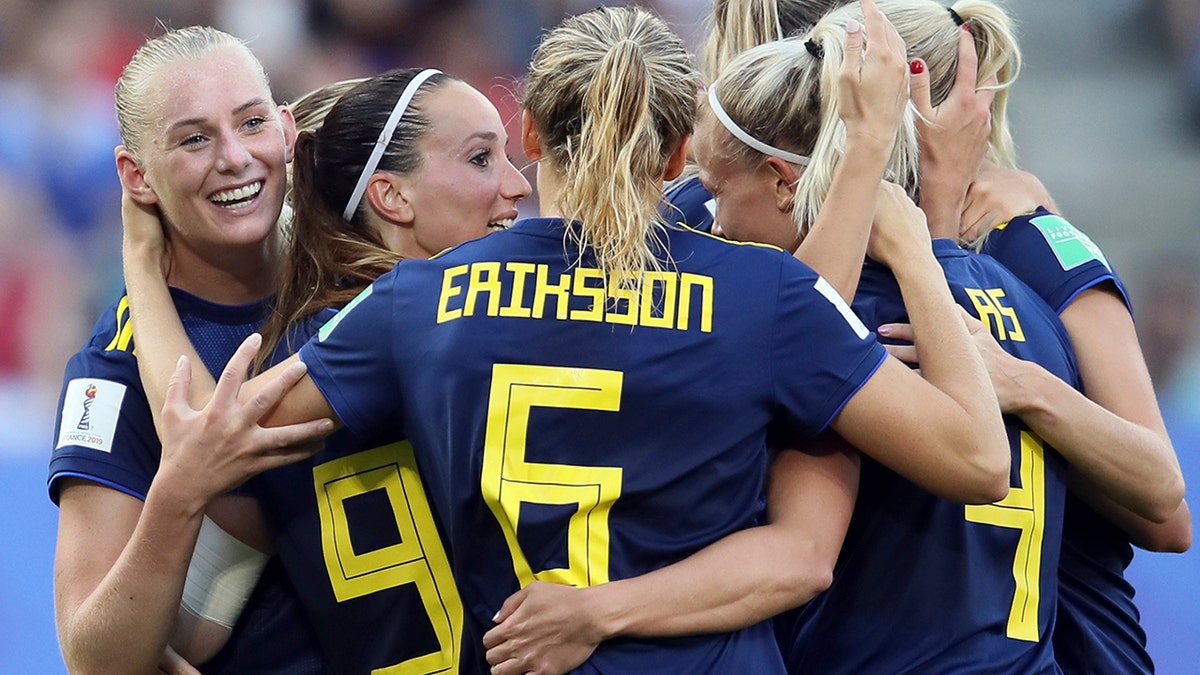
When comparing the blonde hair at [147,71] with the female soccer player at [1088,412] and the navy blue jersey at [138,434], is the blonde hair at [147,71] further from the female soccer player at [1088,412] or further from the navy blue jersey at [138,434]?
the female soccer player at [1088,412]

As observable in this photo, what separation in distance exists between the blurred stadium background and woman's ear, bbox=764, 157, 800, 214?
11.5 feet

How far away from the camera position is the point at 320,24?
25.6ft

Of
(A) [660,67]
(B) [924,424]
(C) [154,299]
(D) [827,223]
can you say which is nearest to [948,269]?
(D) [827,223]

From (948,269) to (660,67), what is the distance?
681 mm

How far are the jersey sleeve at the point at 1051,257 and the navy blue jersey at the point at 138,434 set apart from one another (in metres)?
1.51

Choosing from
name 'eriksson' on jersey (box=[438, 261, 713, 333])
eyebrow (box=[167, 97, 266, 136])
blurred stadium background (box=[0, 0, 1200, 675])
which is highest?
eyebrow (box=[167, 97, 266, 136])

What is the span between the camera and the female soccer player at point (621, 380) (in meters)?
2.07

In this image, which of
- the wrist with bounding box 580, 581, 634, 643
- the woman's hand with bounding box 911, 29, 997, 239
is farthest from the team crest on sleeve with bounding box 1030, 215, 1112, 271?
the wrist with bounding box 580, 581, 634, 643

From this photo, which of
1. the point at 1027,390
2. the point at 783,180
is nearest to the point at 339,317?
the point at 783,180

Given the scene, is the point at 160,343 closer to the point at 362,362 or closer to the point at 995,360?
the point at 362,362

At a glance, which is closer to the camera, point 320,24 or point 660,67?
point 660,67

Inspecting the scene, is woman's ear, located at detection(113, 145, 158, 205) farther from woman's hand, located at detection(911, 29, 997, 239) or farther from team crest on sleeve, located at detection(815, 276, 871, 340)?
woman's hand, located at detection(911, 29, 997, 239)

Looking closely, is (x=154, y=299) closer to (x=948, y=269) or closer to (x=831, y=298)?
(x=831, y=298)

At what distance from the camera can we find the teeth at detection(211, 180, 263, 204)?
107 inches
